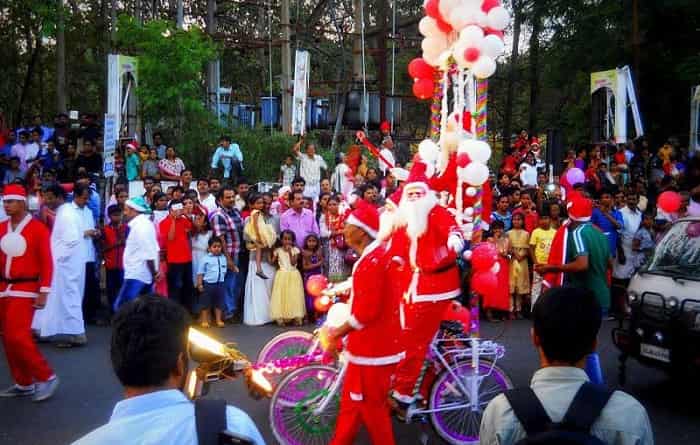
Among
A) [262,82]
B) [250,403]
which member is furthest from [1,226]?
[262,82]

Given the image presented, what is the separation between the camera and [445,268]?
19.3ft

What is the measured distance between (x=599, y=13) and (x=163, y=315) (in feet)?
73.0

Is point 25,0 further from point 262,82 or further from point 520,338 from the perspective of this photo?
point 262,82

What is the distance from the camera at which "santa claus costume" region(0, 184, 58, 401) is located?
6746 mm

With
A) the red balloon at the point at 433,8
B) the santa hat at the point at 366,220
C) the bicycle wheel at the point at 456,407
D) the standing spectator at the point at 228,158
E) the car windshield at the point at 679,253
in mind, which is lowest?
the bicycle wheel at the point at 456,407

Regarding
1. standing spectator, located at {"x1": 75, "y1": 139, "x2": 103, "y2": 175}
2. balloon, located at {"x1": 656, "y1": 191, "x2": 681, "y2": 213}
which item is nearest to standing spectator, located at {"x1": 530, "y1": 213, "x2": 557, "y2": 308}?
balloon, located at {"x1": 656, "y1": 191, "x2": 681, "y2": 213}

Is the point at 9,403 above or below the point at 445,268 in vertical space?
below

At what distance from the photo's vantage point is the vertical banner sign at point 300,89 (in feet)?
60.3

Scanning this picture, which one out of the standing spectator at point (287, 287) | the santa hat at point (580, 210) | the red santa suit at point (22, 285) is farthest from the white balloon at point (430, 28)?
the standing spectator at point (287, 287)

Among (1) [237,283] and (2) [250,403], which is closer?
(2) [250,403]

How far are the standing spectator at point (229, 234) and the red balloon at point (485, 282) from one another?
520 centimetres

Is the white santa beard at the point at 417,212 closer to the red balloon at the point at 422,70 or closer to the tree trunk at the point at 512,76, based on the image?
the red balloon at the point at 422,70

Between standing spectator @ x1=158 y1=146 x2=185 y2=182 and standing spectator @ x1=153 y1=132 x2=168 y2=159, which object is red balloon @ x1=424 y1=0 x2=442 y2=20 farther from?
standing spectator @ x1=153 y1=132 x2=168 y2=159

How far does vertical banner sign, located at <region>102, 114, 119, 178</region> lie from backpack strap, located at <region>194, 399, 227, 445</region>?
12.1 metres
